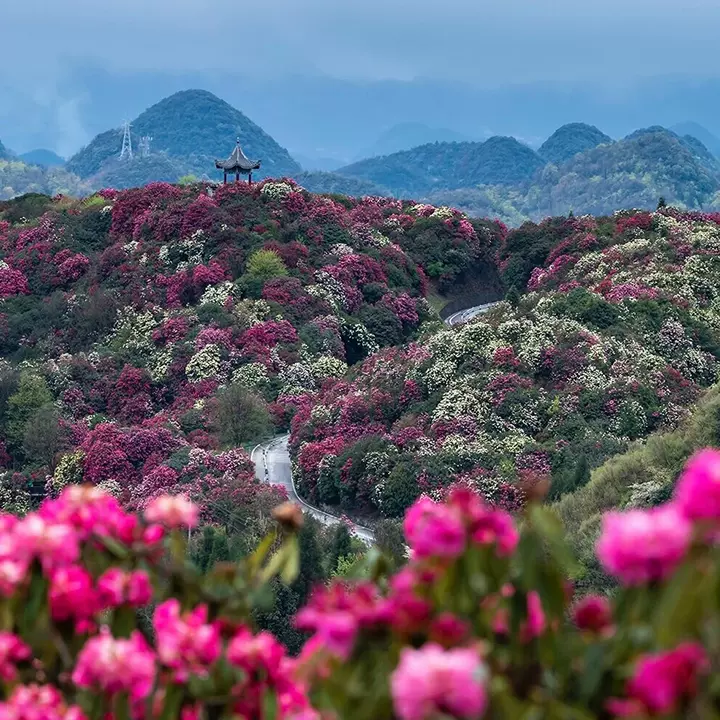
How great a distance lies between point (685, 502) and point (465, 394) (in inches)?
1188

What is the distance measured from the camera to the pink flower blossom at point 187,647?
10.4ft

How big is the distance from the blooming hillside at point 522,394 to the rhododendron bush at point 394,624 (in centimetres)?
2125

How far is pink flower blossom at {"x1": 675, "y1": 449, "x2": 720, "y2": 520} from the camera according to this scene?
7.70 ft

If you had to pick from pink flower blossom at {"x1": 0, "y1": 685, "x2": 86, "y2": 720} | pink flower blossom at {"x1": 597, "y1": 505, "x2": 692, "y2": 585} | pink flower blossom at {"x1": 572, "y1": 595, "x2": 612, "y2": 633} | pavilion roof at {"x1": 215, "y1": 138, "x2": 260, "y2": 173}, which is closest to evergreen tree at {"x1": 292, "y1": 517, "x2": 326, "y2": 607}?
pink flower blossom at {"x1": 0, "y1": 685, "x2": 86, "y2": 720}

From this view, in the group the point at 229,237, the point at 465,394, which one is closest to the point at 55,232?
the point at 229,237

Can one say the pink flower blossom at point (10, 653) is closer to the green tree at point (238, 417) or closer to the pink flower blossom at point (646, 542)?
the pink flower blossom at point (646, 542)

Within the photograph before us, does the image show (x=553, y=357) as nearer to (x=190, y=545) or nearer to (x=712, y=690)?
(x=190, y=545)

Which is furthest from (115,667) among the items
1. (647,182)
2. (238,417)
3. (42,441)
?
(647,182)

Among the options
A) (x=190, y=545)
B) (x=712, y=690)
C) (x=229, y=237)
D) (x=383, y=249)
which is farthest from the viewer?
(x=383, y=249)

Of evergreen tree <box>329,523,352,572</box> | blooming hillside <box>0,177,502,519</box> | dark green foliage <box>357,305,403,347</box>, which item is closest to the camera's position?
evergreen tree <box>329,523,352,572</box>

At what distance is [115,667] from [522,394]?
29.1 metres

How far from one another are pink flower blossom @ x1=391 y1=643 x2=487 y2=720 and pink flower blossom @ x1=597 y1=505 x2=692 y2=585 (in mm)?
357

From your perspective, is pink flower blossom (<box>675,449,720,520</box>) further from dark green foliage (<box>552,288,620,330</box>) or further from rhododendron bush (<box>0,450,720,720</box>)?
dark green foliage (<box>552,288,620,330</box>)

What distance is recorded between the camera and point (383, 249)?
180ft
